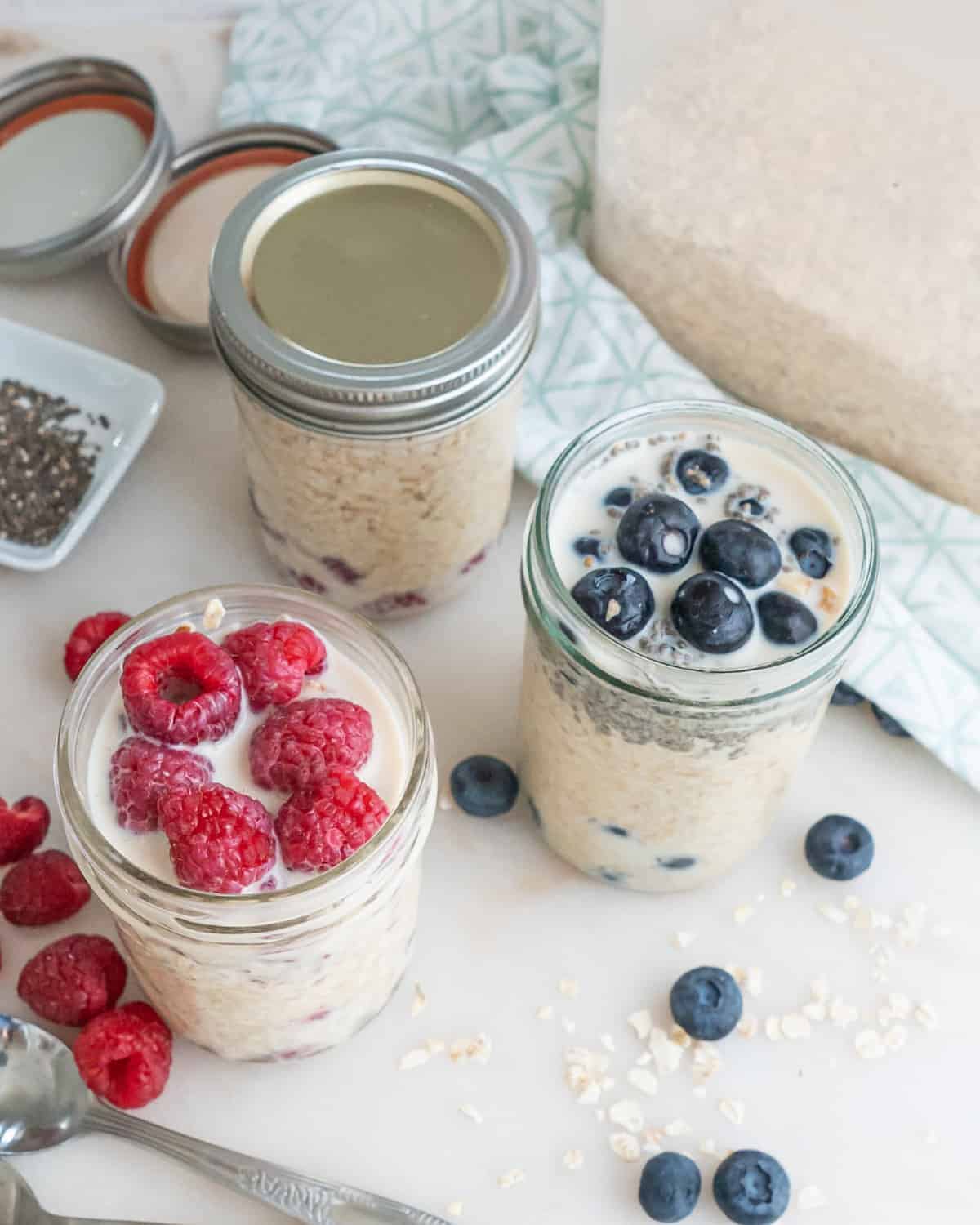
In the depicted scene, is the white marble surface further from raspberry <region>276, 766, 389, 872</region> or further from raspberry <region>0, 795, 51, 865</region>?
raspberry <region>276, 766, 389, 872</region>

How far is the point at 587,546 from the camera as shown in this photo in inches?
38.4

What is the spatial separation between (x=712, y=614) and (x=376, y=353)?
351 mm

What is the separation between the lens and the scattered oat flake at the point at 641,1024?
1.10 metres

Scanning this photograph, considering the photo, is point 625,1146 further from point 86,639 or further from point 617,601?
point 86,639

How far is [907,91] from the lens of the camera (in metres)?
1.17

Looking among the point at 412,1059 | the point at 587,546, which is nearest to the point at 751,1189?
the point at 412,1059

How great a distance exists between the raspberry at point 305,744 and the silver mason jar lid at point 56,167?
674 millimetres

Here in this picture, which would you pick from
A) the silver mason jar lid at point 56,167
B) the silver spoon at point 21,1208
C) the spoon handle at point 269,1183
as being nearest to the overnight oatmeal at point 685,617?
the spoon handle at point 269,1183

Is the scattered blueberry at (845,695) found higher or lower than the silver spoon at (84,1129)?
higher

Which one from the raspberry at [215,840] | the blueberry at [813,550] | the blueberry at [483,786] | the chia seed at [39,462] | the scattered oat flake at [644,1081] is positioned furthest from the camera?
the chia seed at [39,462]

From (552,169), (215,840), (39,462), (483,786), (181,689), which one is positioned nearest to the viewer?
(215,840)

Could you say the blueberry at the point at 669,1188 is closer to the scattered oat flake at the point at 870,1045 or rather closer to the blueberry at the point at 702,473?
the scattered oat flake at the point at 870,1045

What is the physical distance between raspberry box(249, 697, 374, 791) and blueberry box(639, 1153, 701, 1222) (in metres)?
0.37

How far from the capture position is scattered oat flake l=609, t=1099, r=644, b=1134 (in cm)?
106
